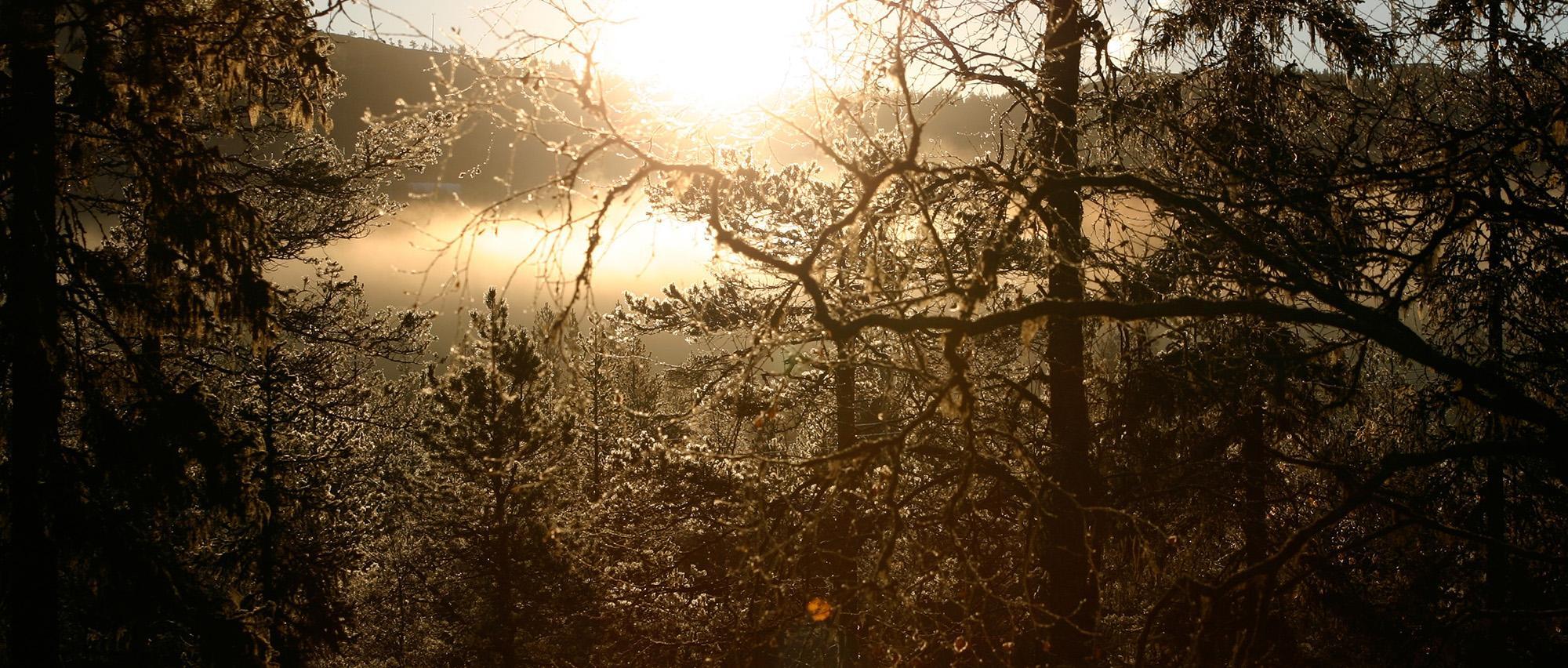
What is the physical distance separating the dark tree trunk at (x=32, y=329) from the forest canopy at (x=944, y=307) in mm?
22

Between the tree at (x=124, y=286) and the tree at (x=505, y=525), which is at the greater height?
the tree at (x=124, y=286)

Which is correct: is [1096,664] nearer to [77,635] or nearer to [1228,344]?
[1228,344]

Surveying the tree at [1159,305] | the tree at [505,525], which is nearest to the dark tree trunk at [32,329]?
the tree at [1159,305]

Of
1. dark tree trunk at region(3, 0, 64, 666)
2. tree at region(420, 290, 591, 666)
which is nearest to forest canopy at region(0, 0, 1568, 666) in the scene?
dark tree trunk at region(3, 0, 64, 666)

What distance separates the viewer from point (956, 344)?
3359mm

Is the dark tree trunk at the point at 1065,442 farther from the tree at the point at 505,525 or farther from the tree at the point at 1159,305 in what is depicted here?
the tree at the point at 505,525

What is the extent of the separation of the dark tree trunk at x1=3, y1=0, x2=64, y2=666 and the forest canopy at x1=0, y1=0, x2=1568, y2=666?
0.02m

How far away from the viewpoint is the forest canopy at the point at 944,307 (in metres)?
3.46

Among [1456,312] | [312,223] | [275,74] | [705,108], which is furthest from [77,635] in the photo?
[1456,312]

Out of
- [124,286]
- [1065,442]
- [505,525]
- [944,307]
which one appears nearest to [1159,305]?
[944,307]

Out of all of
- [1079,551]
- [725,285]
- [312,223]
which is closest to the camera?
[1079,551]

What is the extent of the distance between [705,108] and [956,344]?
→ 1.23 meters

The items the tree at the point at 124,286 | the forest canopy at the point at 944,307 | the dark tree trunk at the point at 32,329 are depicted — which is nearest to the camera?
the forest canopy at the point at 944,307

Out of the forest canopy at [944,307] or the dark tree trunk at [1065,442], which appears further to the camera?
the dark tree trunk at [1065,442]
